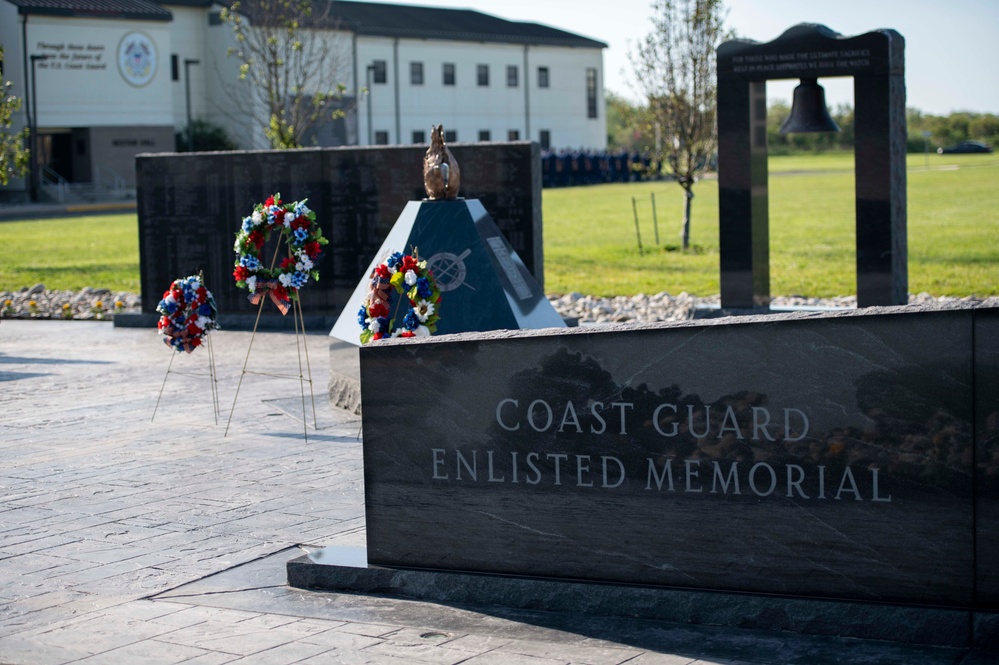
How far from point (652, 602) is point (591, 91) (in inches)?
2842

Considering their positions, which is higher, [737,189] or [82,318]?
[737,189]

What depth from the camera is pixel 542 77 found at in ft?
238

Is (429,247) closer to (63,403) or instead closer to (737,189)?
(63,403)

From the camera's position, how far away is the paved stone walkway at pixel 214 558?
482cm

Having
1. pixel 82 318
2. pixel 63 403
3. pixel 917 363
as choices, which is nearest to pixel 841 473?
pixel 917 363

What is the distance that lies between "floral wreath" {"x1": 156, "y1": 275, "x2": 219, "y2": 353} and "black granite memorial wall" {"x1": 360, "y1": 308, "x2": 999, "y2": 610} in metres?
4.62

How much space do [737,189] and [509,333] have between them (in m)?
8.86

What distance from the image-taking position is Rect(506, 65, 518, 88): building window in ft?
232

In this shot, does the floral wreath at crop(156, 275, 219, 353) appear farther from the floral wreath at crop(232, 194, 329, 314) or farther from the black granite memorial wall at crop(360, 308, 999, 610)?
the black granite memorial wall at crop(360, 308, 999, 610)

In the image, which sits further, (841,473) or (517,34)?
(517,34)

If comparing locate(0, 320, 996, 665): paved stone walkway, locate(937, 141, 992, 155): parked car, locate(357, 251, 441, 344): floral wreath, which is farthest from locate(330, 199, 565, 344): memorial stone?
locate(937, 141, 992, 155): parked car

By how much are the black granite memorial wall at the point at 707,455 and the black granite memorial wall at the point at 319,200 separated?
8.16 metres

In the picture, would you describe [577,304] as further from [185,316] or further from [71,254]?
[71,254]

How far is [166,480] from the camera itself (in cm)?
796
